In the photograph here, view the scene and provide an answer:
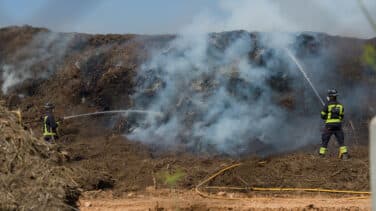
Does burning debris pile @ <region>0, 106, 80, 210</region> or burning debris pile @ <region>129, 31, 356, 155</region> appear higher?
burning debris pile @ <region>129, 31, 356, 155</region>

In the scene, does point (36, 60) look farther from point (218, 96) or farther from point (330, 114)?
point (330, 114)

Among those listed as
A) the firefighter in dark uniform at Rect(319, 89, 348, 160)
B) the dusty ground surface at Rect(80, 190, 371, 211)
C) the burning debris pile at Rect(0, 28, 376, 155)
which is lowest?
the dusty ground surface at Rect(80, 190, 371, 211)

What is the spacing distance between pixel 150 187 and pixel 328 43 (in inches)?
380

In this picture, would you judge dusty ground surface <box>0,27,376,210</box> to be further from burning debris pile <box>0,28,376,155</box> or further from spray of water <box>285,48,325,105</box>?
spray of water <box>285,48,325,105</box>

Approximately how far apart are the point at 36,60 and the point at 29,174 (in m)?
17.4

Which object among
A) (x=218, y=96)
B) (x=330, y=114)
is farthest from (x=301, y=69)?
(x=330, y=114)

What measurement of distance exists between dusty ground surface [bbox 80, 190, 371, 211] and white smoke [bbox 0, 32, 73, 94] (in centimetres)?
1029

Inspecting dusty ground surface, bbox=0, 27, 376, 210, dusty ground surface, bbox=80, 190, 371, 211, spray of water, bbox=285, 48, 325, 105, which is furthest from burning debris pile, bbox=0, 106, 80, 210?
spray of water, bbox=285, 48, 325, 105

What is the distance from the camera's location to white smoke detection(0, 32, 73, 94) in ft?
72.4

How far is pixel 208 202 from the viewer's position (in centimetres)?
1154

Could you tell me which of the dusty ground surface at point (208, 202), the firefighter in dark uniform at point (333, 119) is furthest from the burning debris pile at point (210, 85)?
the dusty ground surface at point (208, 202)

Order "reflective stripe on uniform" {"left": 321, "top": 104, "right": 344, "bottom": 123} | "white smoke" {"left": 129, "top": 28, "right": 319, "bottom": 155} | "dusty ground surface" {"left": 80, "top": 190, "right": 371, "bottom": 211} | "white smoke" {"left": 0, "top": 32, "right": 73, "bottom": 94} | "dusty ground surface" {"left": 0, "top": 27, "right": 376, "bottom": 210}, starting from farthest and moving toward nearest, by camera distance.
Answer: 1. "white smoke" {"left": 0, "top": 32, "right": 73, "bottom": 94}
2. "white smoke" {"left": 129, "top": 28, "right": 319, "bottom": 155}
3. "reflective stripe on uniform" {"left": 321, "top": 104, "right": 344, "bottom": 123}
4. "dusty ground surface" {"left": 0, "top": 27, "right": 376, "bottom": 210}
5. "dusty ground surface" {"left": 80, "top": 190, "right": 371, "bottom": 211}

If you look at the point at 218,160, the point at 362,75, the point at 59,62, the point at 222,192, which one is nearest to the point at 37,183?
the point at 222,192

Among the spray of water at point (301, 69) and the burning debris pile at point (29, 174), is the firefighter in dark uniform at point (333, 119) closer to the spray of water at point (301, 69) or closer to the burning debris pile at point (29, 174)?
the spray of water at point (301, 69)
